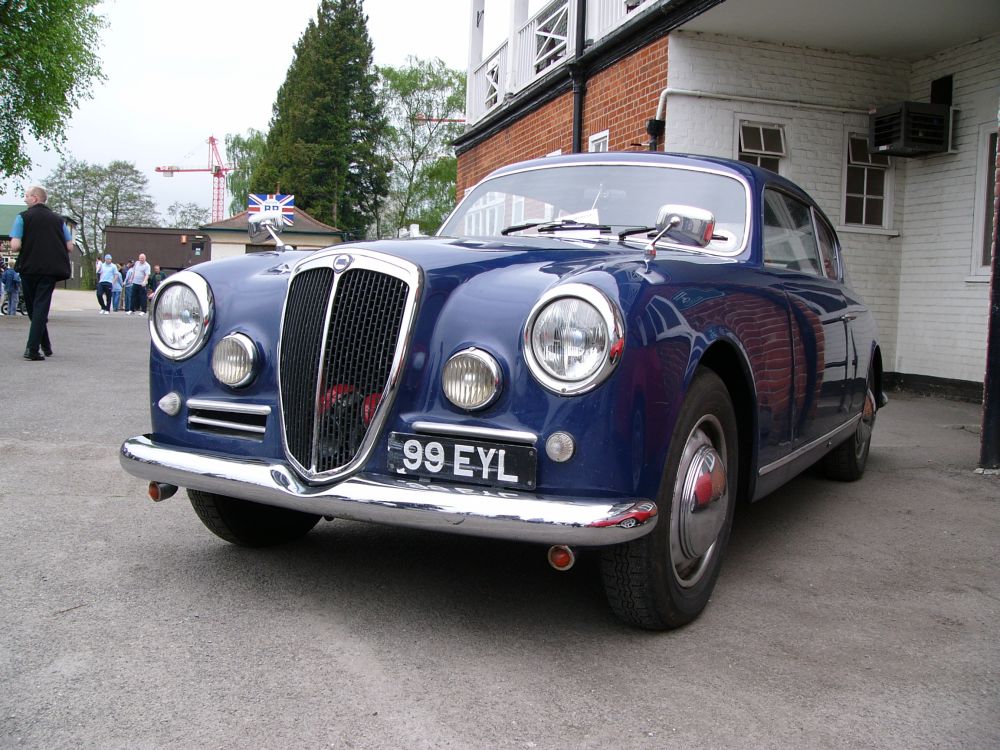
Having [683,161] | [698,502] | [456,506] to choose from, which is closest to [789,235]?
[683,161]

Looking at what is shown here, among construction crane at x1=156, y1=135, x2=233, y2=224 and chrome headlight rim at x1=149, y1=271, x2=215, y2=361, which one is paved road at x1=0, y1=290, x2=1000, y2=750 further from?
construction crane at x1=156, y1=135, x2=233, y2=224

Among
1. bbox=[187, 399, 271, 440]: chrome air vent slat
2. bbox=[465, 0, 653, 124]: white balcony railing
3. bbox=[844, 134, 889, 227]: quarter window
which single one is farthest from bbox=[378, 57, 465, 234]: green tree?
bbox=[187, 399, 271, 440]: chrome air vent slat

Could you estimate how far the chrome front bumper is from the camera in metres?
2.30

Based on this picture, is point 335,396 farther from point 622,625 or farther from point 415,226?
point 415,226

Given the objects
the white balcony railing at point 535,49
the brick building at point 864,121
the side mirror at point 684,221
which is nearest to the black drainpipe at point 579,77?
the white balcony railing at point 535,49

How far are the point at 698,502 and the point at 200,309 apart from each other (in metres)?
1.74

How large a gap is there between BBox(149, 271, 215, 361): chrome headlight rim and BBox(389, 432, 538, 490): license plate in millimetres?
868

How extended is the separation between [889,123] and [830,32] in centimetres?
119

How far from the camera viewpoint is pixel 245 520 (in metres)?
3.41

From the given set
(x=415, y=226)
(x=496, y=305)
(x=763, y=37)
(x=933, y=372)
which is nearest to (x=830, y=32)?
(x=763, y=37)

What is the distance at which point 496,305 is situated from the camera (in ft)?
8.46

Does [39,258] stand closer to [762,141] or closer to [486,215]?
[486,215]

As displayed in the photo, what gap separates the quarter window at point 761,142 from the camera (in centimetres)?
980

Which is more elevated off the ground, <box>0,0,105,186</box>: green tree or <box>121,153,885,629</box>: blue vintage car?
<box>0,0,105,186</box>: green tree
